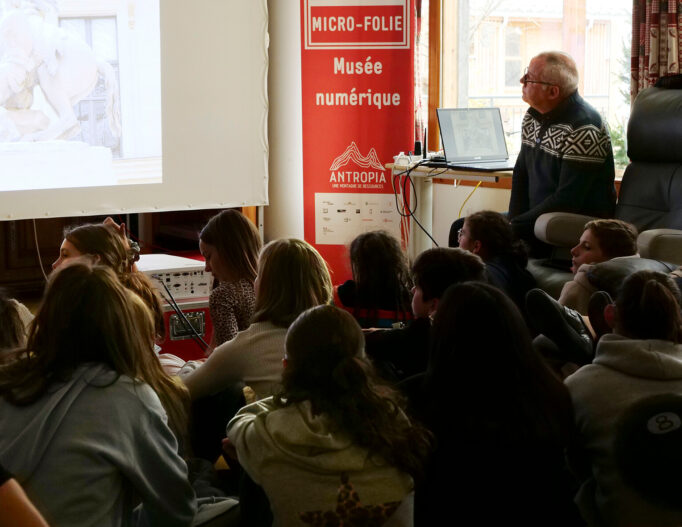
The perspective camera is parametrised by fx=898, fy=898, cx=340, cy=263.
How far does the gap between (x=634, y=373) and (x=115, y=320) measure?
998mm

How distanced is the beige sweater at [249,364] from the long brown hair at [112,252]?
49cm

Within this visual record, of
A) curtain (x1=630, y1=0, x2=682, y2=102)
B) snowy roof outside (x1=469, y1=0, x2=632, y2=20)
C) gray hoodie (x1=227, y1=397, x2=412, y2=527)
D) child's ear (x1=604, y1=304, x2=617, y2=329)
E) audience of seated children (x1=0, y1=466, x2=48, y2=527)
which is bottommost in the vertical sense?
gray hoodie (x1=227, y1=397, x2=412, y2=527)

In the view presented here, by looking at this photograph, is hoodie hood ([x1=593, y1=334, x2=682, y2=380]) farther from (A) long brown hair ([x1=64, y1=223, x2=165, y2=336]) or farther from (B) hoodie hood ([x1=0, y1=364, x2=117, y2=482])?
(A) long brown hair ([x1=64, y1=223, x2=165, y2=336])

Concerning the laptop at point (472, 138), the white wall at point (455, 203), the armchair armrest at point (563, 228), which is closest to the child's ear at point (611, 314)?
the armchair armrest at point (563, 228)

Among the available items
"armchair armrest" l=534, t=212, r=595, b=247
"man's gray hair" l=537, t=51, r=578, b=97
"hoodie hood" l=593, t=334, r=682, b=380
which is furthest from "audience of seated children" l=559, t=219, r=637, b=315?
"man's gray hair" l=537, t=51, r=578, b=97

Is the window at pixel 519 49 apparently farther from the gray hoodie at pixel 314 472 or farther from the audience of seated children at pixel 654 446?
the gray hoodie at pixel 314 472

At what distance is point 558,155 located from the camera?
157 inches

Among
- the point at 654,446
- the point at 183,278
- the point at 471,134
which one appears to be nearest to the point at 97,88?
the point at 183,278

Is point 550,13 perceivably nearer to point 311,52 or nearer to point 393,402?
point 311,52

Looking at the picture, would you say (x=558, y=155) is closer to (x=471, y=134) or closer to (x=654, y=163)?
(x=654, y=163)

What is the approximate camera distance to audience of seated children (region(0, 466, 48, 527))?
0.93 m

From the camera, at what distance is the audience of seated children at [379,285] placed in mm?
2670

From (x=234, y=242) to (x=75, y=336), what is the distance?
141 cm

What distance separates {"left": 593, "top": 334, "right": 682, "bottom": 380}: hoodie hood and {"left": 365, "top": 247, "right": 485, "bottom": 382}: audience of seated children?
43 centimetres
